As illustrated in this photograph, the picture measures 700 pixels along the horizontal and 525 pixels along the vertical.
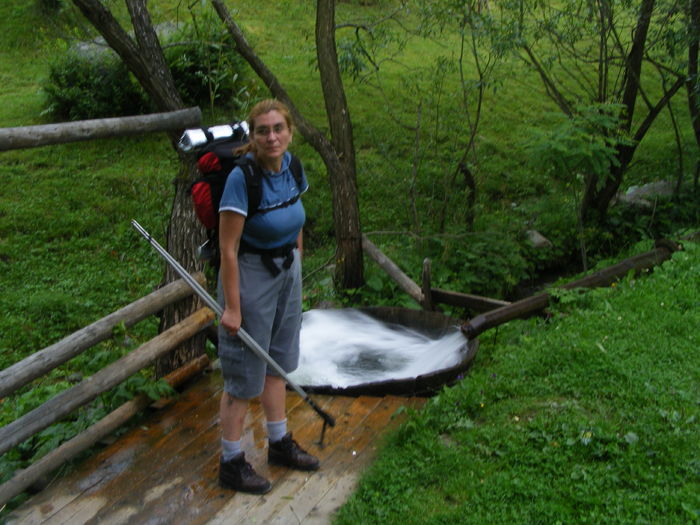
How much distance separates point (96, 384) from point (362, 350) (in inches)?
106

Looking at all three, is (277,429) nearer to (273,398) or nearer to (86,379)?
(273,398)

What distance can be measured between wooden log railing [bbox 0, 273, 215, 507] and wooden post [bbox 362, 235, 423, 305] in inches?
107

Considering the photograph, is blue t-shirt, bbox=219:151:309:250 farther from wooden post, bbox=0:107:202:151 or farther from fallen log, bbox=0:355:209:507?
fallen log, bbox=0:355:209:507

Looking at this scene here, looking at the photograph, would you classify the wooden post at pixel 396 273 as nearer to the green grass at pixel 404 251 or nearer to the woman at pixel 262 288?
the green grass at pixel 404 251

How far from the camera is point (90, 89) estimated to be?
1191 cm

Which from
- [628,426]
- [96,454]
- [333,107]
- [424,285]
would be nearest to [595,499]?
[628,426]

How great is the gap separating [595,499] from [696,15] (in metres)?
8.52

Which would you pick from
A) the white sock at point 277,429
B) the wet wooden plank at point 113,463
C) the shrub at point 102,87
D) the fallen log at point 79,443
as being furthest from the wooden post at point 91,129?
the shrub at point 102,87

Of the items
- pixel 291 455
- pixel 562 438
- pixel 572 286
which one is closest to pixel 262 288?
pixel 291 455

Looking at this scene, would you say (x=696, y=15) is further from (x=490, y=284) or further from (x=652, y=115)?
(x=490, y=284)

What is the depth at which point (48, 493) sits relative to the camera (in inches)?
155

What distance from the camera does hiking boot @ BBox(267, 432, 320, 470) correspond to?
3959mm

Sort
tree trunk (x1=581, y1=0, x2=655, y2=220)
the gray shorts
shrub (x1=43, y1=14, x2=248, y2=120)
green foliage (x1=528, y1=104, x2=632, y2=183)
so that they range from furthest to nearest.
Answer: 1. shrub (x1=43, y1=14, x2=248, y2=120)
2. tree trunk (x1=581, y1=0, x2=655, y2=220)
3. green foliage (x1=528, y1=104, x2=632, y2=183)
4. the gray shorts

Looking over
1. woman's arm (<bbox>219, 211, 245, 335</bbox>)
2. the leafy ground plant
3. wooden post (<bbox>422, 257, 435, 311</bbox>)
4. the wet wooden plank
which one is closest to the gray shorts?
woman's arm (<bbox>219, 211, 245, 335</bbox>)
